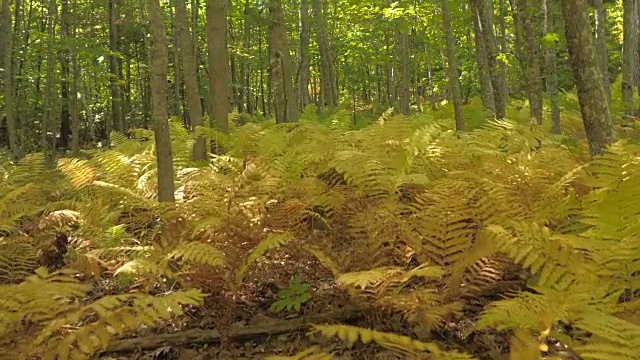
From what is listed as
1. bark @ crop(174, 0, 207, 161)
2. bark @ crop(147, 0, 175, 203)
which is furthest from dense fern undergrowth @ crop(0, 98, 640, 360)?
bark @ crop(174, 0, 207, 161)

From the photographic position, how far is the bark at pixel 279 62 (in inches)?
336

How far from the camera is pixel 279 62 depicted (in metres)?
8.65

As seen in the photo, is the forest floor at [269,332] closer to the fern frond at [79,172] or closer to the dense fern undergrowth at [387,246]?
the dense fern undergrowth at [387,246]

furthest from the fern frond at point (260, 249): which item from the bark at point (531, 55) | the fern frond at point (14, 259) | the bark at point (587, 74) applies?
the bark at point (531, 55)

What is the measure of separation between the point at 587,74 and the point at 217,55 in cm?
471

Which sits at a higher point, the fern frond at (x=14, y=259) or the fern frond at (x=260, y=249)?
the fern frond at (x=260, y=249)

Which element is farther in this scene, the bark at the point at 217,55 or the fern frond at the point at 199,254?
the bark at the point at 217,55

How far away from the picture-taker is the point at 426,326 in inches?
131

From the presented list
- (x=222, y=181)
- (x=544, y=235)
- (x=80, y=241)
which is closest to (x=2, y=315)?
(x=80, y=241)

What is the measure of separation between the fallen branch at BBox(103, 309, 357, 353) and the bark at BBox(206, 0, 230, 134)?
13.8ft

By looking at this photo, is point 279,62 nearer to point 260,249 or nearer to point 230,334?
point 260,249

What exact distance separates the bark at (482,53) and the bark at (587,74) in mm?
4246

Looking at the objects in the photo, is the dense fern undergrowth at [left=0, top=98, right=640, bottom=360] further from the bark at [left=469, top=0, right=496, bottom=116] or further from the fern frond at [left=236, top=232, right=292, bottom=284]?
the bark at [left=469, top=0, right=496, bottom=116]

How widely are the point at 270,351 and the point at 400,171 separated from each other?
2.50 metres
